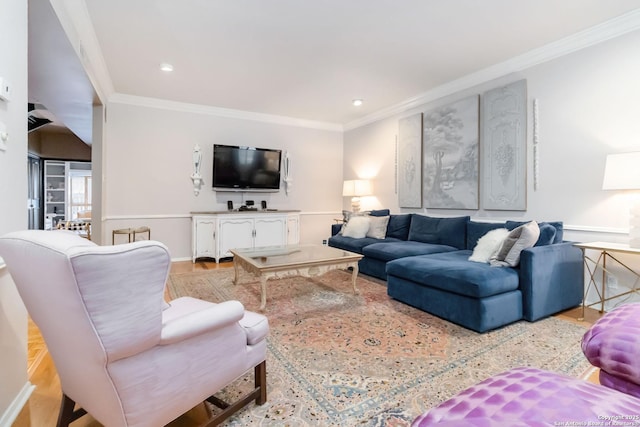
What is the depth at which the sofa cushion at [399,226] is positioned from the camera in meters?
4.57

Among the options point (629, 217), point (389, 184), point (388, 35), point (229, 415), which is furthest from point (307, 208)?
point (229, 415)

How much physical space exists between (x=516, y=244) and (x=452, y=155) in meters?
1.88

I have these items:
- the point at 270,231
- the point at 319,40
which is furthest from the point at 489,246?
the point at 270,231

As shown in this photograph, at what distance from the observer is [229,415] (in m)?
1.37

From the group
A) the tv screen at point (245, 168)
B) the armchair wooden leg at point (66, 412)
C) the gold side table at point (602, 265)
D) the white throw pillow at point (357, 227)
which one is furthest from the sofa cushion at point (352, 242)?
the armchair wooden leg at point (66, 412)

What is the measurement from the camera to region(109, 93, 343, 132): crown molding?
466 cm

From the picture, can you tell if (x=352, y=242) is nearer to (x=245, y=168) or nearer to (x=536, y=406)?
(x=245, y=168)

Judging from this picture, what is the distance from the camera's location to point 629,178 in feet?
7.81

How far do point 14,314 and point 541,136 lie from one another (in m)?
4.31

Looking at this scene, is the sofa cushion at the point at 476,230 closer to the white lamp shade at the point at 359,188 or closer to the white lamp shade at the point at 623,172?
the white lamp shade at the point at 623,172

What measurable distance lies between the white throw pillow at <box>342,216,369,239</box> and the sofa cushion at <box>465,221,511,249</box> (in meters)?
1.37

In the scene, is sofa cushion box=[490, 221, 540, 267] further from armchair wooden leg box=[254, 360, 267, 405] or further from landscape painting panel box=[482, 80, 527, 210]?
armchair wooden leg box=[254, 360, 267, 405]

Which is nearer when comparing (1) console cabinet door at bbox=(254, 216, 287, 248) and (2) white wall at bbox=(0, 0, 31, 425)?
(2) white wall at bbox=(0, 0, 31, 425)

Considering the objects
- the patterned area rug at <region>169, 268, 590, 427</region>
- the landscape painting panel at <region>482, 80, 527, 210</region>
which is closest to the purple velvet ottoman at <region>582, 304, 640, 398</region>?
the patterned area rug at <region>169, 268, 590, 427</region>
